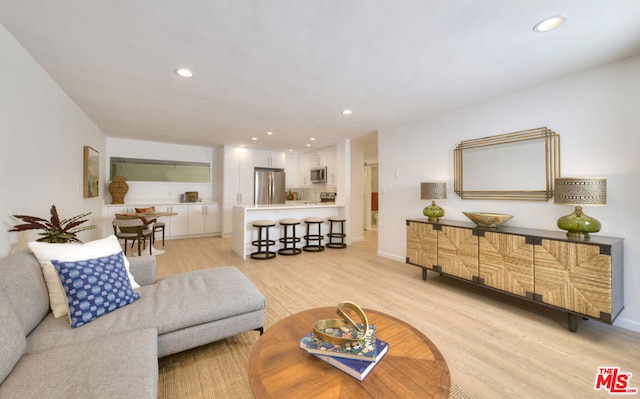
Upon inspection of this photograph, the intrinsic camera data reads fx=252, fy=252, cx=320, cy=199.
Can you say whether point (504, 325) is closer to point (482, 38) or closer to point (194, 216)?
point (482, 38)

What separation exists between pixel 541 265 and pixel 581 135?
4.50 ft

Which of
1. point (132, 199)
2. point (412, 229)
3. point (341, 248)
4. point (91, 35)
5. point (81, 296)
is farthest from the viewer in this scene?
point (132, 199)

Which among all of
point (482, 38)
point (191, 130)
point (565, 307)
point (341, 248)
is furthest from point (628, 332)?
point (191, 130)

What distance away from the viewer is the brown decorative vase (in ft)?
18.0

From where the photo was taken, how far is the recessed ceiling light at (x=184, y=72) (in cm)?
248

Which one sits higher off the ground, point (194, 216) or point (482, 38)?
point (482, 38)

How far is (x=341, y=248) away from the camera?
5.34 metres

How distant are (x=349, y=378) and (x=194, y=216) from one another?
6207 millimetres

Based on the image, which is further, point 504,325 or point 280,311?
point 280,311

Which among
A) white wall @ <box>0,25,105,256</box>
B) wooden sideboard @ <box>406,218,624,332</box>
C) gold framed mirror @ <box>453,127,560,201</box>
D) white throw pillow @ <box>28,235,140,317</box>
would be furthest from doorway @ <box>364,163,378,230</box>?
white throw pillow @ <box>28,235,140,317</box>

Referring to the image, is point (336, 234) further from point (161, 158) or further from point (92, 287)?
point (161, 158)

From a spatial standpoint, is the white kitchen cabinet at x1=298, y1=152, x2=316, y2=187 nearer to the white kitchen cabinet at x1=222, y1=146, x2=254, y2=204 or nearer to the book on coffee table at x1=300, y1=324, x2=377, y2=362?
the white kitchen cabinet at x1=222, y1=146, x2=254, y2=204

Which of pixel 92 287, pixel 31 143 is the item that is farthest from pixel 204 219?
pixel 92 287

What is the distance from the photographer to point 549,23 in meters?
1.79
